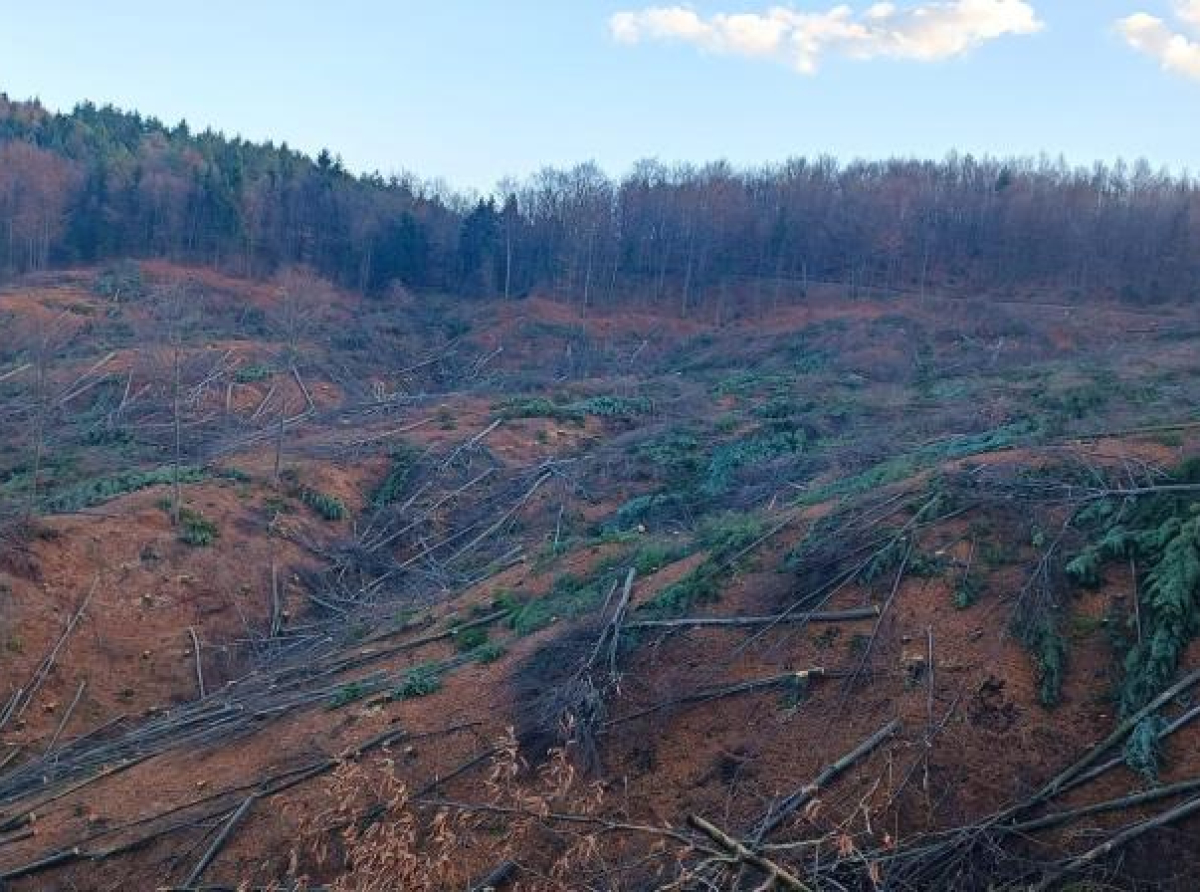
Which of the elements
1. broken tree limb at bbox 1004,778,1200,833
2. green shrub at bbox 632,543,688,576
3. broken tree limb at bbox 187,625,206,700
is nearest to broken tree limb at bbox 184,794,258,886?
green shrub at bbox 632,543,688,576

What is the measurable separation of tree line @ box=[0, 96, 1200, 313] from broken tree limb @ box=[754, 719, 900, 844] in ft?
150

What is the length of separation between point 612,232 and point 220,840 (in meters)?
51.1

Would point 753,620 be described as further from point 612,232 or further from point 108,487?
point 612,232

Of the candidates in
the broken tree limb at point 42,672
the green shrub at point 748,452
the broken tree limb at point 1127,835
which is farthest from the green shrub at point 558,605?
the green shrub at point 748,452

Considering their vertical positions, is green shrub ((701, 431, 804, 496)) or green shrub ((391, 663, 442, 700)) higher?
green shrub ((701, 431, 804, 496))

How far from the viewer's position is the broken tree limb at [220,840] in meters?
8.39

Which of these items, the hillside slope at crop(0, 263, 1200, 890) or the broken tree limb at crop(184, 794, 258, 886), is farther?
the broken tree limb at crop(184, 794, 258, 886)

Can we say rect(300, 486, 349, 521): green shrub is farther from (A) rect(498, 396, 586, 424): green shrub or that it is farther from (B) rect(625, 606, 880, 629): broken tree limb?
(B) rect(625, 606, 880, 629): broken tree limb

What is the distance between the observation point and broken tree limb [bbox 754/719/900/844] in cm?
674

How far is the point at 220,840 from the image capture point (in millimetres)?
8742

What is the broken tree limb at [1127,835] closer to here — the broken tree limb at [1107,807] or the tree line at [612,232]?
the broken tree limb at [1107,807]

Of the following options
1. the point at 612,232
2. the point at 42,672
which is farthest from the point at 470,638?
the point at 612,232

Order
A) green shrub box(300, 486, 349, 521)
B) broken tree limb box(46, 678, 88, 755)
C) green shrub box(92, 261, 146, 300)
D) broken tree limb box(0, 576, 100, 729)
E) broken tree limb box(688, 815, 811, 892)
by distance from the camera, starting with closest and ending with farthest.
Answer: broken tree limb box(688, 815, 811, 892)
broken tree limb box(46, 678, 88, 755)
broken tree limb box(0, 576, 100, 729)
green shrub box(300, 486, 349, 521)
green shrub box(92, 261, 146, 300)

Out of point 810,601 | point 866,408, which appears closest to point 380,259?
point 866,408
